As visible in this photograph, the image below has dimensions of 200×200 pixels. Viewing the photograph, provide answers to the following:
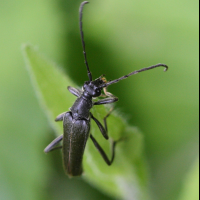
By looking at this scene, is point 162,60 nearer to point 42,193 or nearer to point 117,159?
point 117,159

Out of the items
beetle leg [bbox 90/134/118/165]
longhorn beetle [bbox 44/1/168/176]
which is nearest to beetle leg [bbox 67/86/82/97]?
longhorn beetle [bbox 44/1/168/176]

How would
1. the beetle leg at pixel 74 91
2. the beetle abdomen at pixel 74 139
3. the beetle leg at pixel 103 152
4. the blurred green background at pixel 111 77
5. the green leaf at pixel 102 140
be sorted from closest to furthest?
the green leaf at pixel 102 140, the beetle leg at pixel 74 91, the beetle leg at pixel 103 152, the beetle abdomen at pixel 74 139, the blurred green background at pixel 111 77

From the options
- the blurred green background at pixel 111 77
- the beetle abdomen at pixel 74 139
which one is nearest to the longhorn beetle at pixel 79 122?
the beetle abdomen at pixel 74 139

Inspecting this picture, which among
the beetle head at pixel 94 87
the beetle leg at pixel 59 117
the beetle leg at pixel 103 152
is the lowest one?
the beetle leg at pixel 103 152

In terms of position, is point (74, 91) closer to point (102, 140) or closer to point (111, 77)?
point (102, 140)

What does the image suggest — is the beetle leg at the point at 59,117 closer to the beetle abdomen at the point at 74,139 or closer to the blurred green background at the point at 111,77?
the beetle abdomen at the point at 74,139

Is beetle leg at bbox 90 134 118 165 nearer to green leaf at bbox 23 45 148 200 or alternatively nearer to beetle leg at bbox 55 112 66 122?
green leaf at bbox 23 45 148 200

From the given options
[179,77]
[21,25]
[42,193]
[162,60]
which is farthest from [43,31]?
[42,193]

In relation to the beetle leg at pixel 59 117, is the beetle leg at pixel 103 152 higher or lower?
lower
